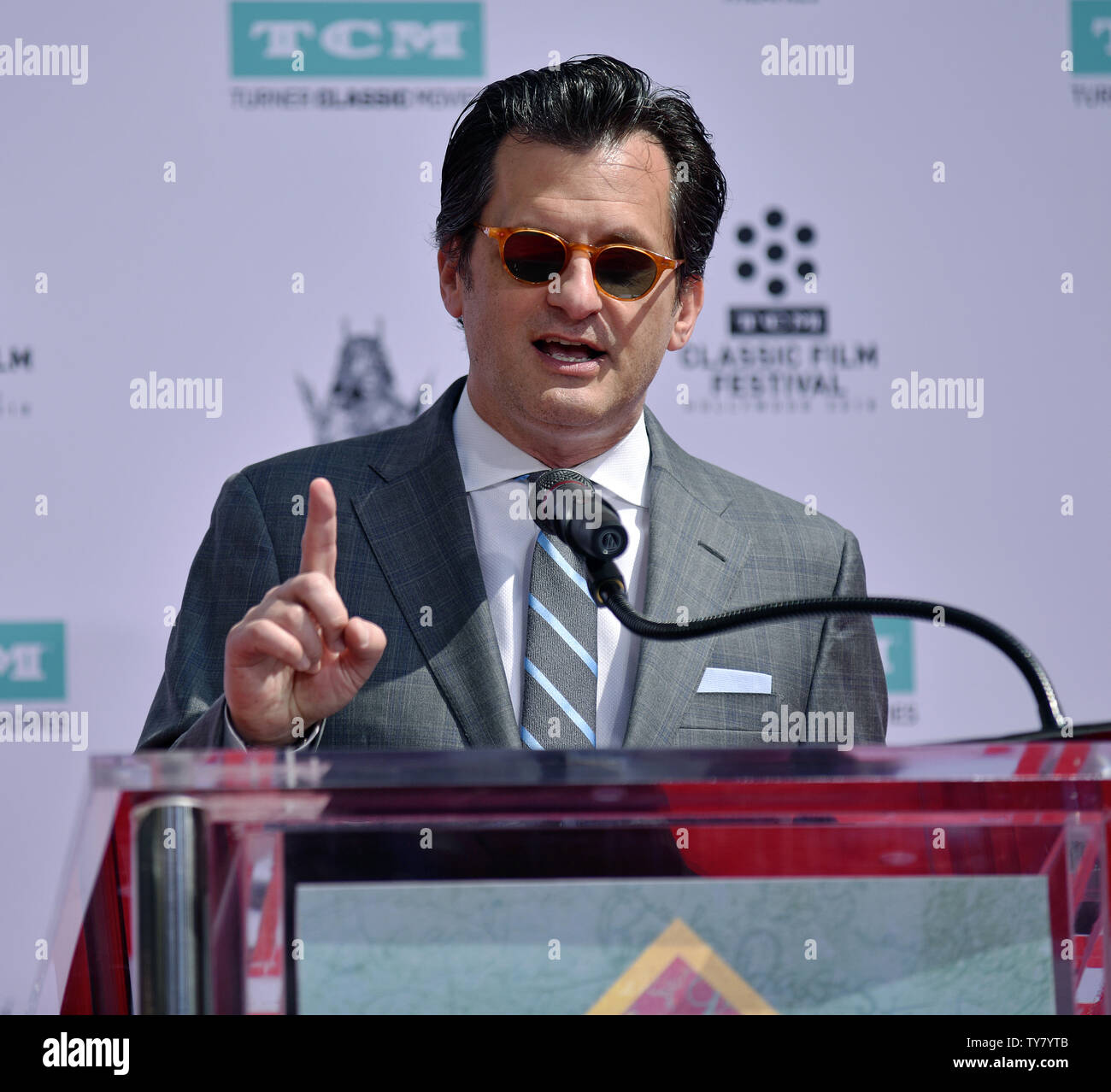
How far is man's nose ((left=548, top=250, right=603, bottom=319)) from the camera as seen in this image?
5.41 feet

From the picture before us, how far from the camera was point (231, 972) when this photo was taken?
70 centimetres

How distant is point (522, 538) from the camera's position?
1.70 meters

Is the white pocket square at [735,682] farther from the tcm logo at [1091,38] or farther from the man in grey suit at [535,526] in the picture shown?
the tcm logo at [1091,38]

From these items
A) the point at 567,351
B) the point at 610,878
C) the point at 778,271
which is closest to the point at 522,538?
the point at 567,351

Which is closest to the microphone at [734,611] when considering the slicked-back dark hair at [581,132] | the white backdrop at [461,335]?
the slicked-back dark hair at [581,132]

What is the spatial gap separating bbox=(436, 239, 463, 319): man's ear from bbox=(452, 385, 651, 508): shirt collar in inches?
6.9

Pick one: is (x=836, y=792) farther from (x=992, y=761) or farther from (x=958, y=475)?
(x=958, y=475)

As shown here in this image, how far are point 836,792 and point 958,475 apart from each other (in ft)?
7.20

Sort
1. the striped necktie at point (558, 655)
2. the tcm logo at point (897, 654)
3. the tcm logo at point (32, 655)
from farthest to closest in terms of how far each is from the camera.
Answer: the tcm logo at point (897, 654), the tcm logo at point (32, 655), the striped necktie at point (558, 655)

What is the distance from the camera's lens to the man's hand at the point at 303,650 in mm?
1024

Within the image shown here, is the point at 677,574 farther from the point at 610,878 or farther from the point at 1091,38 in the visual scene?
the point at 1091,38

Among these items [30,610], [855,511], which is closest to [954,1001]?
[855,511]

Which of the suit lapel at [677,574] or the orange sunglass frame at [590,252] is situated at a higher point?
the orange sunglass frame at [590,252]

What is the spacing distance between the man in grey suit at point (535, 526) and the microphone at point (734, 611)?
0.41 m
